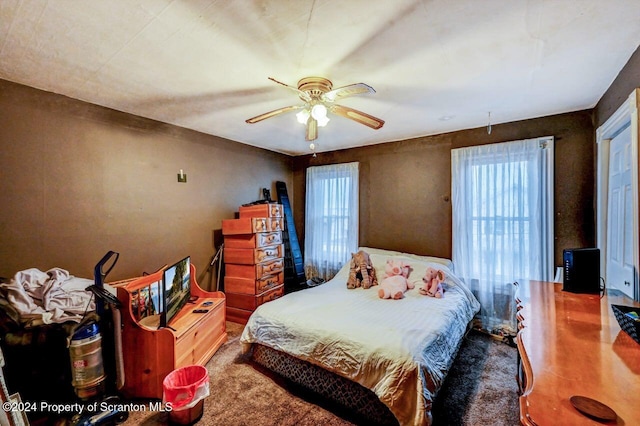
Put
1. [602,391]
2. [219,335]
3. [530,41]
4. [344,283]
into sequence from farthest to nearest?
[344,283]
[219,335]
[530,41]
[602,391]

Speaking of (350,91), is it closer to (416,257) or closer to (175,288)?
(175,288)

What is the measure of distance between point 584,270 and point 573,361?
1.30m

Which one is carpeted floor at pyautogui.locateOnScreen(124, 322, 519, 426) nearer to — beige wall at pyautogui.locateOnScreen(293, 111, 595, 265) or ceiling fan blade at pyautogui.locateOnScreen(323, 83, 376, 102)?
beige wall at pyautogui.locateOnScreen(293, 111, 595, 265)

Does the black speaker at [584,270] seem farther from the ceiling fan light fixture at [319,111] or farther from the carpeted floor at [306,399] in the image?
the ceiling fan light fixture at [319,111]

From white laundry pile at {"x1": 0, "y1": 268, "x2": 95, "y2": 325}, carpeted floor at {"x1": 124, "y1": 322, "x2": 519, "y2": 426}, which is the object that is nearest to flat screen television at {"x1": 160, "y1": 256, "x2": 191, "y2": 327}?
white laundry pile at {"x1": 0, "y1": 268, "x2": 95, "y2": 325}

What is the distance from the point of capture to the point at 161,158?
10.2ft

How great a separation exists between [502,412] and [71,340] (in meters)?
2.93

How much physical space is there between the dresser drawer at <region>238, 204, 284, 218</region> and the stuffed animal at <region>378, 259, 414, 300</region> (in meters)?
1.62

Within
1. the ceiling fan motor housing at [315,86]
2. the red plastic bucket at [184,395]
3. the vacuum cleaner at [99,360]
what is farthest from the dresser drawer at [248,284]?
the ceiling fan motor housing at [315,86]

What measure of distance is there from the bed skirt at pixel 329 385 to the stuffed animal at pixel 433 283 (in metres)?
1.34

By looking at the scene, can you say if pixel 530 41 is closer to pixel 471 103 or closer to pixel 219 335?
pixel 471 103

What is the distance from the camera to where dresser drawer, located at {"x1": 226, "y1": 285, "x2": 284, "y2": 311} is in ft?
11.0

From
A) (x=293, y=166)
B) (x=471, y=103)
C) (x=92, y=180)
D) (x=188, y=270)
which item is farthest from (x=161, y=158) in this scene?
(x=471, y=103)

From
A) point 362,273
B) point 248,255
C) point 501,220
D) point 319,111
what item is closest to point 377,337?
point 362,273
